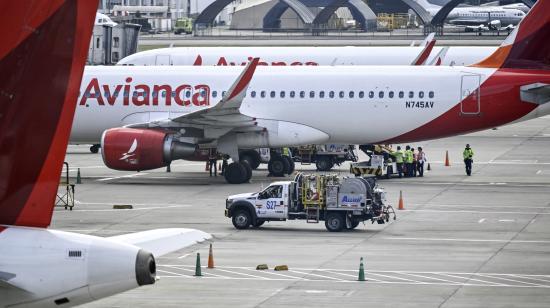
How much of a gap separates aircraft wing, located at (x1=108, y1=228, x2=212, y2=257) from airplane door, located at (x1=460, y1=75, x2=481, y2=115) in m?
29.2

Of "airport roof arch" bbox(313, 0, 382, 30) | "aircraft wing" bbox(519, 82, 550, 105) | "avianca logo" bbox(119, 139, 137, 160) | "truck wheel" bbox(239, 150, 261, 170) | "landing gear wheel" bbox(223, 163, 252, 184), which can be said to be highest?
"airport roof arch" bbox(313, 0, 382, 30)

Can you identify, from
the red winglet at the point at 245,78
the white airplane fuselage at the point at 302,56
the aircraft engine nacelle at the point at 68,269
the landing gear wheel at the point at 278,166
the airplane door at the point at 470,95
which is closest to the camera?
the aircraft engine nacelle at the point at 68,269

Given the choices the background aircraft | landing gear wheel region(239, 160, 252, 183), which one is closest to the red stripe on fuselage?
landing gear wheel region(239, 160, 252, 183)

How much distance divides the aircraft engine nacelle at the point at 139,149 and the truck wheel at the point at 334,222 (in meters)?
9.74

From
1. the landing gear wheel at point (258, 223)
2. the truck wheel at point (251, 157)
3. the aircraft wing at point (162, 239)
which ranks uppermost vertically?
the aircraft wing at point (162, 239)

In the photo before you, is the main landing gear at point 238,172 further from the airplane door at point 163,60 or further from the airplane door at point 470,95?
the airplane door at point 163,60

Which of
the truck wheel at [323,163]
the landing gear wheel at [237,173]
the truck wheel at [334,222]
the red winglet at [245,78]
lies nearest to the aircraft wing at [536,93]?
the truck wheel at [323,163]

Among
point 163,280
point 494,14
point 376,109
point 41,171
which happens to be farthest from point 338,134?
point 494,14

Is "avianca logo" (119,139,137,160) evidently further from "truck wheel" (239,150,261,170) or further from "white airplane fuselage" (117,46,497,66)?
"white airplane fuselage" (117,46,497,66)

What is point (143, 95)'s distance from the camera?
154ft

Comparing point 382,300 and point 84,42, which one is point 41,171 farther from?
point 382,300

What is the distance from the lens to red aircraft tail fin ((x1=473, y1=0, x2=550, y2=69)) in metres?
46.0

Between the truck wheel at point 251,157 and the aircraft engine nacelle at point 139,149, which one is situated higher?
the aircraft engine nacelle at point 139,149

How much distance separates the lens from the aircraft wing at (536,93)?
44.6 m
